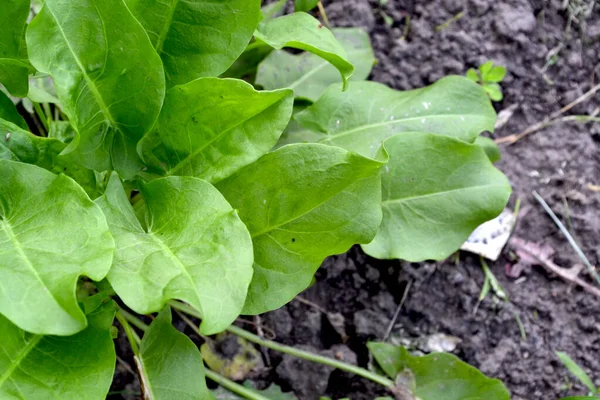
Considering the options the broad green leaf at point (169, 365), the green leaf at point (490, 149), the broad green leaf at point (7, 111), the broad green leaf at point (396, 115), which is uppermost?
the broad green leaf at point (7, 111)

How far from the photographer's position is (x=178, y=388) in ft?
3.76

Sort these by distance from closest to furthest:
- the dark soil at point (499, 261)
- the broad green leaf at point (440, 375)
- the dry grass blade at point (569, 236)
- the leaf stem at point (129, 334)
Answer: the leaf stem at point (129, 334) → the broad green leaf at point (440, 375) → the dark soil at point (499, 261) → the dry grass blade at point (569, 236)

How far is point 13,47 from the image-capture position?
117 centimetres

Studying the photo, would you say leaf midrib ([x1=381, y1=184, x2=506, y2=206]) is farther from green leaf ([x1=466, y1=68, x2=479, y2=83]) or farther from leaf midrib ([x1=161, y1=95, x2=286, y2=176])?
green leaf ([x1=466, y1=68, x2=479, y2=83])

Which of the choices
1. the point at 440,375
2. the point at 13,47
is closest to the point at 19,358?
the point at 13,47

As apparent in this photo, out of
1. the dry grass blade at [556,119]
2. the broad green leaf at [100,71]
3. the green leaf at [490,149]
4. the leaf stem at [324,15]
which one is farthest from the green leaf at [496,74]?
the broad green leaf at [100,71]

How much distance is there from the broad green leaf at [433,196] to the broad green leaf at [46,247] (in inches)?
24.1

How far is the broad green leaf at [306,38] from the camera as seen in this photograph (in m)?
1.18

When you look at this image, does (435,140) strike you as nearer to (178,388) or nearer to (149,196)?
(149,196)

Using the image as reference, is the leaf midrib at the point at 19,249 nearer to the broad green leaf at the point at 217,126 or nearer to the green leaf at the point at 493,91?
the broad green leaf at the point at 217,126

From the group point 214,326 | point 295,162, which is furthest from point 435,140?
point 214,326

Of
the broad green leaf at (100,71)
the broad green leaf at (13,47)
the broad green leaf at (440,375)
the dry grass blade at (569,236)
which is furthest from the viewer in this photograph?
the dry grass blade at (569,236)

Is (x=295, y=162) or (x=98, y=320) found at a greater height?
(x=295, y=162)

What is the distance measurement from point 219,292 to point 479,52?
1306 mm
